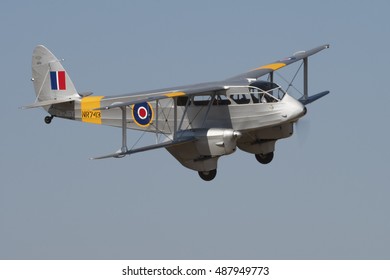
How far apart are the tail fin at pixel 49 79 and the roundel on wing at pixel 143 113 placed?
4.00 metres

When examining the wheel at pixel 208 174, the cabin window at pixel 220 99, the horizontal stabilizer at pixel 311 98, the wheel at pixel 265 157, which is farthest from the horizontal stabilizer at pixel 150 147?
the horizontal stabilizer at pixel 311 98

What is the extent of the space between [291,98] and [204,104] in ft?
10.2

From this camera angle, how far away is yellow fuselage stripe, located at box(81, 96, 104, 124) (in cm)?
4928

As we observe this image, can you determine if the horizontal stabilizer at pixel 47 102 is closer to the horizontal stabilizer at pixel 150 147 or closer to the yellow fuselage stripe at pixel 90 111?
the yellow fuselage stripe at pixel 90 111

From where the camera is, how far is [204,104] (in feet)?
148

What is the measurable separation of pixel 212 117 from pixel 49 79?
8.68 m

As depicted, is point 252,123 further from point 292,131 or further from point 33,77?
point 33,77

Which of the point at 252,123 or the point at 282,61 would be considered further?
the point at 282,61

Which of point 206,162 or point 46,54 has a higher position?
point 46,54

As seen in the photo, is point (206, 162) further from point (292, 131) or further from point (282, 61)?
point (282, 61)

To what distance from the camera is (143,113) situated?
47.0 meters

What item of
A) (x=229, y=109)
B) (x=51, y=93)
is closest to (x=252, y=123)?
(x=229, y=109)

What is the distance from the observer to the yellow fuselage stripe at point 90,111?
4928cm

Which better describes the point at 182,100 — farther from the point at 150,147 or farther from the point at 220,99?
the point at 150,147
